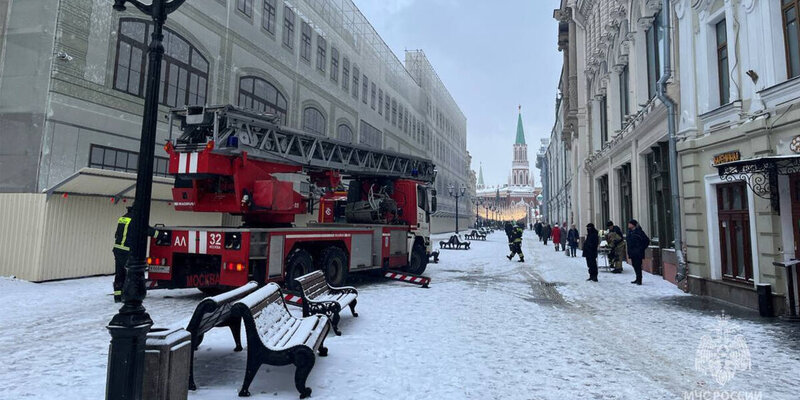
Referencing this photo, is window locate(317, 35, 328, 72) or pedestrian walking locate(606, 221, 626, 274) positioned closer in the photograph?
pedestrian walking locate(606, 221, 626, 274)

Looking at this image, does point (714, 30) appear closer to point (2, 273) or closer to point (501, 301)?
point (501, 301)

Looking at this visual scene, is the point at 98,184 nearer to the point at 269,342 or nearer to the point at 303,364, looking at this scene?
the point at 269,342

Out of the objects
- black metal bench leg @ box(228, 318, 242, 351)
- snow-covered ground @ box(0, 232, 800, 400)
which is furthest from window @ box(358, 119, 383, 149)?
black metal bench leg @ box(228, 318, 242, 351)

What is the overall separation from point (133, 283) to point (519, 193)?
142 meters

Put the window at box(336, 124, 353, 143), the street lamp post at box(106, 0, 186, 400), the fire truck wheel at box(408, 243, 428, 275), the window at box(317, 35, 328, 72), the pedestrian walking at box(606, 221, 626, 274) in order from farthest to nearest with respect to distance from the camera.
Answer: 1. the window at box(336, 124, 353, 143)
2. the window at box(317, 35, 328, 72)
3. the pedestrian walking at box(606, 221, 626, 274)
4. the fire truck wheel at box(408, 243, 428, 275)
5. the street lamp post at box(106, 0, 186, 400)

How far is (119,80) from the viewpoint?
12367 mm

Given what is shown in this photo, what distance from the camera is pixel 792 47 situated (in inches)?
304

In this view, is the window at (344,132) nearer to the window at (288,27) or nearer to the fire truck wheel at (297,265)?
the window at (288,27)

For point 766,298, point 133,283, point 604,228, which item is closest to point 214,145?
point 133,283

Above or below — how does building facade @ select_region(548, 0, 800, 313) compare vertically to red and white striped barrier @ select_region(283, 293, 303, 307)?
above

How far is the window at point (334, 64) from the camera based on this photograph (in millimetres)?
25609

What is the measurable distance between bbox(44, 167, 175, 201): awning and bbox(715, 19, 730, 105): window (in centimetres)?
1496

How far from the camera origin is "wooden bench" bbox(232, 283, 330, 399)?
146 inches

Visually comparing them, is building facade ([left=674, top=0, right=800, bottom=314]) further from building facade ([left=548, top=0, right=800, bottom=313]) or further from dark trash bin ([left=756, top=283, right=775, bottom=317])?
dark trash bin ([left=756, top=283, right=775, bottom=317])
